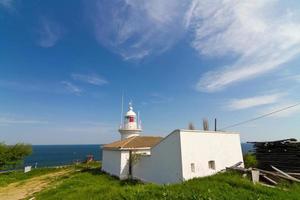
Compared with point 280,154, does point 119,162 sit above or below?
below

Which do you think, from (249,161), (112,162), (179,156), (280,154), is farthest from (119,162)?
(280,154)

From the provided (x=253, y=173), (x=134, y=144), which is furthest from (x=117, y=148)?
(x=253, y=173)

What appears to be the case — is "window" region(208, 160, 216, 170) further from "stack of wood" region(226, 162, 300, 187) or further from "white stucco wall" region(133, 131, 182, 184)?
"white stucco wall" region(133, 131, 182, 184)

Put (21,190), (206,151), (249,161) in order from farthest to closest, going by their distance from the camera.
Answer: (249,161) < (21,190) < (206,151)

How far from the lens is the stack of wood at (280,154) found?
1557 cm

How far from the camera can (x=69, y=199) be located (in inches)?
523

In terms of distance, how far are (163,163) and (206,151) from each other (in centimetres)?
345

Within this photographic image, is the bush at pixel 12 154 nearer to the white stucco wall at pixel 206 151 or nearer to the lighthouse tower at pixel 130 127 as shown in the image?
the lighthouse tower at pixel 130 127

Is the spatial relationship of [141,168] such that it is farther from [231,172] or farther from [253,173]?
[253,173]

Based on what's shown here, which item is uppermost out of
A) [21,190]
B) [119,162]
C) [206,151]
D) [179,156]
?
[206,151]

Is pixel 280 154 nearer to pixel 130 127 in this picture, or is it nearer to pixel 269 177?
pixel 269 177

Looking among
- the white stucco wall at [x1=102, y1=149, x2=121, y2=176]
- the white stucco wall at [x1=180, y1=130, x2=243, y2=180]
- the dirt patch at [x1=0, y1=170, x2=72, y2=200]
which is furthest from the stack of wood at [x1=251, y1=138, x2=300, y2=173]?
the dirt patch at [x1=0, y1=170, x2=72, y2=200]

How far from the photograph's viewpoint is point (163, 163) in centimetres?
1702

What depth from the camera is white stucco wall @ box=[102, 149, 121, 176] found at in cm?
2189
